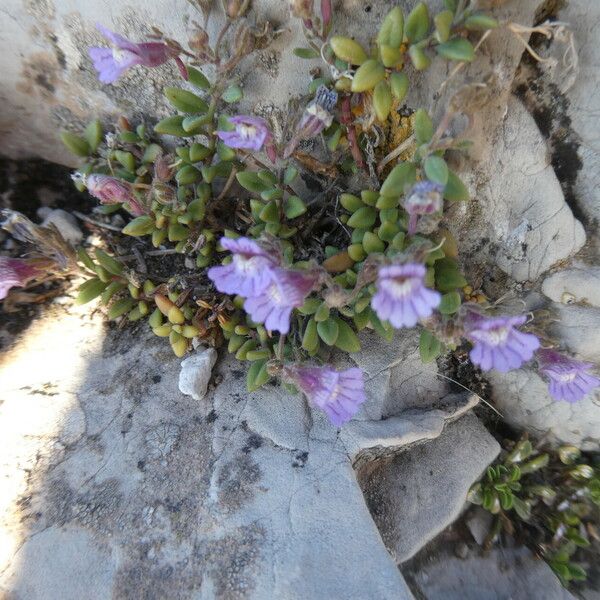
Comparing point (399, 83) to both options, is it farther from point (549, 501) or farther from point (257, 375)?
point (549, 501)

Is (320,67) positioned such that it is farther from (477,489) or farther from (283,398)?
(477,489)

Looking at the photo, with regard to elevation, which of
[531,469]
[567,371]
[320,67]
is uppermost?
[320,67]

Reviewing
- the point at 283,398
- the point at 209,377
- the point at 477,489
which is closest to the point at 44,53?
the point at 209,377

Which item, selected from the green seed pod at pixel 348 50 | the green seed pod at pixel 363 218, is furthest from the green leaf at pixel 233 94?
the green seed pod at pixel 363 218

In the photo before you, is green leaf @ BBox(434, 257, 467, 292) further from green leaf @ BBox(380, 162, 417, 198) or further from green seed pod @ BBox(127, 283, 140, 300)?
green seed pod @ BBox(127, 283, 140, 300)

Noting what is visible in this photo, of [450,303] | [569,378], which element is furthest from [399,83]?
[569,378]

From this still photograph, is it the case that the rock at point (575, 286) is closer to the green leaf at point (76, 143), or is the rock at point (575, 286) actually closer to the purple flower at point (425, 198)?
the purple flower at point (425, 198)

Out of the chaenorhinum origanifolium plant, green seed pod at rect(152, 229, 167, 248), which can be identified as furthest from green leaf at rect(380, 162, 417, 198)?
green seed pod at rect(152, 229, 167, 248)
